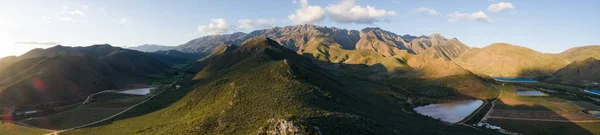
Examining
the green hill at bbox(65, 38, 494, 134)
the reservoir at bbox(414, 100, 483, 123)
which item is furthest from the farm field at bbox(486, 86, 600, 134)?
the green hill at bbox(65, 38, 494, 134)

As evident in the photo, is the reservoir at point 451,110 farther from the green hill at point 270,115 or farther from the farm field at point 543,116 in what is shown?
the green hill at point 270,115

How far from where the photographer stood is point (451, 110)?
13512 cm

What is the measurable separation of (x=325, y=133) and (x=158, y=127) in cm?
5360

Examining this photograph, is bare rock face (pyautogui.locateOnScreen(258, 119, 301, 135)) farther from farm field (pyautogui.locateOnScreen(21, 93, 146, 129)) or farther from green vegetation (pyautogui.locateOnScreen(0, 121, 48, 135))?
farm field (pyautogui.locateOnScreen(21, 93, 146, 129))

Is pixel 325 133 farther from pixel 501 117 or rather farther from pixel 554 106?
pixel 554 106

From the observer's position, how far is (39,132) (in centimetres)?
9481

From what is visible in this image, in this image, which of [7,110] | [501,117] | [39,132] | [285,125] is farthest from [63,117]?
[501,117]

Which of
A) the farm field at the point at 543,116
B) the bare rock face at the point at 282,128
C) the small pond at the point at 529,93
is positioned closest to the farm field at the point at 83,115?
the bare rock face at the point at 282,128

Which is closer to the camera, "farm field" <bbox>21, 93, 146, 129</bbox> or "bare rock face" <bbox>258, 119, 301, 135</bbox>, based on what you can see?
"bare rock face" <bbox>258, 119, 301, 135</bbox>

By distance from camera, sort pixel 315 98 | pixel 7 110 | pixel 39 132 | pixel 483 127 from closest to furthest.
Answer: pixel 315 98 < pixel 39 132 < pixel 483 127 < pixel 7 110

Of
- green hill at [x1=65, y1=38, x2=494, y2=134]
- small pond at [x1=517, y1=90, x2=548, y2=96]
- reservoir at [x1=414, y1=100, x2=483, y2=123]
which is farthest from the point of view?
small pond at [x1=517, y1=90, x2=548, y2=96]

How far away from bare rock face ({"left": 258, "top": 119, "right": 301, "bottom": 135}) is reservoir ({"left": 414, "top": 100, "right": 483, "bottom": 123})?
265 ft

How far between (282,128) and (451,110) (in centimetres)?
10718

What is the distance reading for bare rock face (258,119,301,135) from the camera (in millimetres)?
47531
